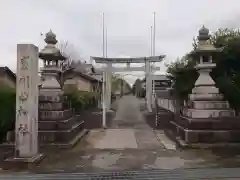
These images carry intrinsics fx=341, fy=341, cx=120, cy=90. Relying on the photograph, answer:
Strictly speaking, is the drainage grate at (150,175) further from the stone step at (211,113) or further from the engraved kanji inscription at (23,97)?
the stone step at (211,113)

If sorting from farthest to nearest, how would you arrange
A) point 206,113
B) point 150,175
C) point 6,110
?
point 6,110
point 206,113
point 150,175

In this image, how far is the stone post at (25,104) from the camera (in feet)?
32.2

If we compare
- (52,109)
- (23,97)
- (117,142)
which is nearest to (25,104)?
(23,97)

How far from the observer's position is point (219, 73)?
1903 centimetres

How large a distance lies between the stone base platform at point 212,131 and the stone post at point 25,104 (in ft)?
19.3

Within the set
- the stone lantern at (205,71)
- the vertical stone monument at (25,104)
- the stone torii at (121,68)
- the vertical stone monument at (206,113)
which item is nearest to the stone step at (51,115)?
the vertical stone monument at (25,104)

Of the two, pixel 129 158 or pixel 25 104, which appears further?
pixel 129 158

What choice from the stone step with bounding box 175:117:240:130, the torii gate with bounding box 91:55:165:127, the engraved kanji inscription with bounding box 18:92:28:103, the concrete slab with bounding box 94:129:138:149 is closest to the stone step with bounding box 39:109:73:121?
the concrete slab with bounding box 94:129:138:149

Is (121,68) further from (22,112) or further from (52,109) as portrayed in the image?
(22,112)

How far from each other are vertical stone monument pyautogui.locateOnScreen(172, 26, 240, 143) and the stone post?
5896mm

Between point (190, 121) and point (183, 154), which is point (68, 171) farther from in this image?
point (190, 121)

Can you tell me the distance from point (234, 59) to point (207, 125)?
6.75 metres

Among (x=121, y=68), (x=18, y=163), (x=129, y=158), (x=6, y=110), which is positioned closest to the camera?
(x=18, y=163)

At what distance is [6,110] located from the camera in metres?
13.9
